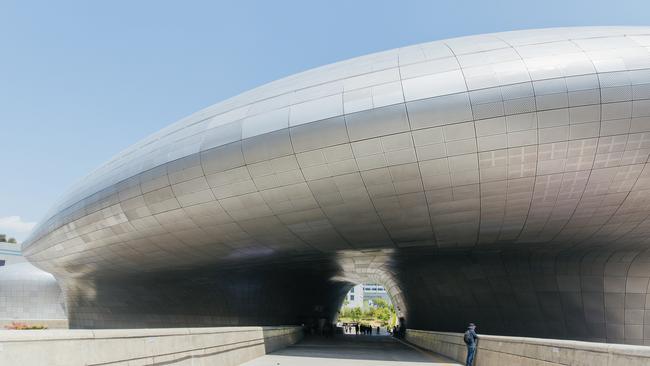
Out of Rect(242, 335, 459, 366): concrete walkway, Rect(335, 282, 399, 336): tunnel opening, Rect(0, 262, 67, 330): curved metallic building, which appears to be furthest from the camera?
Rect(335, 282, 399, 336): tunnel opening

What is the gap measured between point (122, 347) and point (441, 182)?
10.3 m

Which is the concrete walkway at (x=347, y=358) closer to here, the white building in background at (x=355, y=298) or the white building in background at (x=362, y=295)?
the white building in background at (x=362, y=295)

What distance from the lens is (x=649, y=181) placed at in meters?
13.1

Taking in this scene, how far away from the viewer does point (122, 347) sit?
6.10m

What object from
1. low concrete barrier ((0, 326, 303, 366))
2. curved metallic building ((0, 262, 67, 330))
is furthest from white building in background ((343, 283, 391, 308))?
low concrete barrier ((0, 326, 303, 366))

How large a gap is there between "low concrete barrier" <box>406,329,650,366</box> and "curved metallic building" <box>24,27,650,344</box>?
5.16m

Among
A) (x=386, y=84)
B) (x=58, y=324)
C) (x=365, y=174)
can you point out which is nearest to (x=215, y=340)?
(x=365, y=174)

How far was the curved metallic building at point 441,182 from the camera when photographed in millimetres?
12125

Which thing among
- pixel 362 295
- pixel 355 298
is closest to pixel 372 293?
pixel 362 295

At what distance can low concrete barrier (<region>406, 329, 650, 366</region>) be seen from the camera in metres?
5.20

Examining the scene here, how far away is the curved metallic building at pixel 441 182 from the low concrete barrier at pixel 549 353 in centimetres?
516

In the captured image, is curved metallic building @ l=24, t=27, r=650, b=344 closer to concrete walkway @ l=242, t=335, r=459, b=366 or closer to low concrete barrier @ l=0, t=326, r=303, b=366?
concrete walkway @ l=242, t=335, r=459, b=366

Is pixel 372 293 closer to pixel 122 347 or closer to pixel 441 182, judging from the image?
pixel 441 182

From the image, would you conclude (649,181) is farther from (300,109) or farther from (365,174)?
(300,109)
